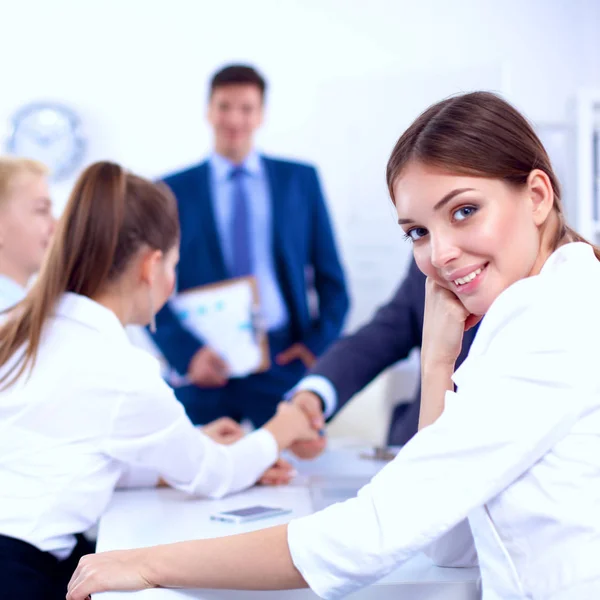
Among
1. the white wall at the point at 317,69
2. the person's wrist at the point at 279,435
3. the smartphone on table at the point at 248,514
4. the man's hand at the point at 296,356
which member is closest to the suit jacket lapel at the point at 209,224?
the man's hand at the point at 296,356

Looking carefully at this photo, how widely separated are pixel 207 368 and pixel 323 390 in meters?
1.07

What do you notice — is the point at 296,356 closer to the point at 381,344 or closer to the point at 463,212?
the point at 381,344

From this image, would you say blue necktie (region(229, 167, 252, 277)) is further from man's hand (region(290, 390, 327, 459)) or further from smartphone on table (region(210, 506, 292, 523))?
smartphone on table (region(210, 506, 292, 523))

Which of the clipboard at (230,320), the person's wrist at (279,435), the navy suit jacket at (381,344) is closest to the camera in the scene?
the person's wrist at (279,435)

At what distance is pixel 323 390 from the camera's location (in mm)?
2002

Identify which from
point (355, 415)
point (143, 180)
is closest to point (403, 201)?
point (143, 180)

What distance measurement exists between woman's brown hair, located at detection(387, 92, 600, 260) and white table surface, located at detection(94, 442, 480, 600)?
46 centimetres

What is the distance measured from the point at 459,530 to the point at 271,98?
3340 mm

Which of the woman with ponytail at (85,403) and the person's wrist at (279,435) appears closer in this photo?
the woman with ponytail at (85,403)

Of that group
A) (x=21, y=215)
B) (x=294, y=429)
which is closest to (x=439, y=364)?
(x=294, y=429)

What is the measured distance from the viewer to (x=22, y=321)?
57.5 inches

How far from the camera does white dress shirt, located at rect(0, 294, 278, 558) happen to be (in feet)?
4.42

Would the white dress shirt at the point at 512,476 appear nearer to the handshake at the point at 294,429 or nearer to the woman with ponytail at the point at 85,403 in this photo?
the woman with ponytail at the point at 85,403

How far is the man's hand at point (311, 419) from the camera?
1.86m
